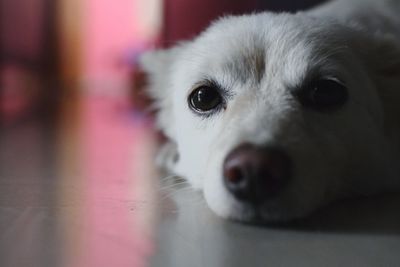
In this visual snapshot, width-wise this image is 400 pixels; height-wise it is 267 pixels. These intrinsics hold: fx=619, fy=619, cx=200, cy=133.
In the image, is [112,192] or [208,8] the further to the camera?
[208,8]

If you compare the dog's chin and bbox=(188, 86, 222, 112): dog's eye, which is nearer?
the dog's chin

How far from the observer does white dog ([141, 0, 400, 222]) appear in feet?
4.21

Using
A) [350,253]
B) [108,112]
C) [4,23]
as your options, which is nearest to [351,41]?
[350,253]

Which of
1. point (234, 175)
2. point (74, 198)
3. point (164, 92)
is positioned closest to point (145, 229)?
point (234, 175)

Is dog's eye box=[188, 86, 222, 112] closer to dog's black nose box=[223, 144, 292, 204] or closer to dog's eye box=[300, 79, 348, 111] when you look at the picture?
dog's eye box=[300, 79, 348, 111]

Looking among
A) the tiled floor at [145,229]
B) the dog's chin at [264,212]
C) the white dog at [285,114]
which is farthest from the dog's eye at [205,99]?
the dog's chin at [264,212]

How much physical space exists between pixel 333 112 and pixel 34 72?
14.9 ft

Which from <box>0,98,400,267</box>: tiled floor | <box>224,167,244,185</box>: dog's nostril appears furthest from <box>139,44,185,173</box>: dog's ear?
<box>224,167,244,185</box>: dog's nostril

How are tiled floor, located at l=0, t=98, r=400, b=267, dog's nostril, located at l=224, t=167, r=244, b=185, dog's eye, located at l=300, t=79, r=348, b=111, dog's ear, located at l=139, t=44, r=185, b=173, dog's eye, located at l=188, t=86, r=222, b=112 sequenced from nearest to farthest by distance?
tiled floor, located at l=0, t=98, r=400, b=267
dog's nostril, located at l=224, t=167, r=244, b=185
dog's eye, located at l=300, t=79, r=348, b=111
dog's eye, located at l=188, t=86, r=222, b=112
dog's ear, located at l=139, t=44, r=185, b=173

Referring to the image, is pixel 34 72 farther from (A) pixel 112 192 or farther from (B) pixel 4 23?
(A) pixel 112 192

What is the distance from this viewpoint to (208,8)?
3.46 meters

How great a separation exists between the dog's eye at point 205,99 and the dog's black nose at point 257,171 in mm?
383

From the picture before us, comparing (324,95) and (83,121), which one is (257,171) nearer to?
(324,95)

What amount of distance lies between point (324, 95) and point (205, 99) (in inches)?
12.9
